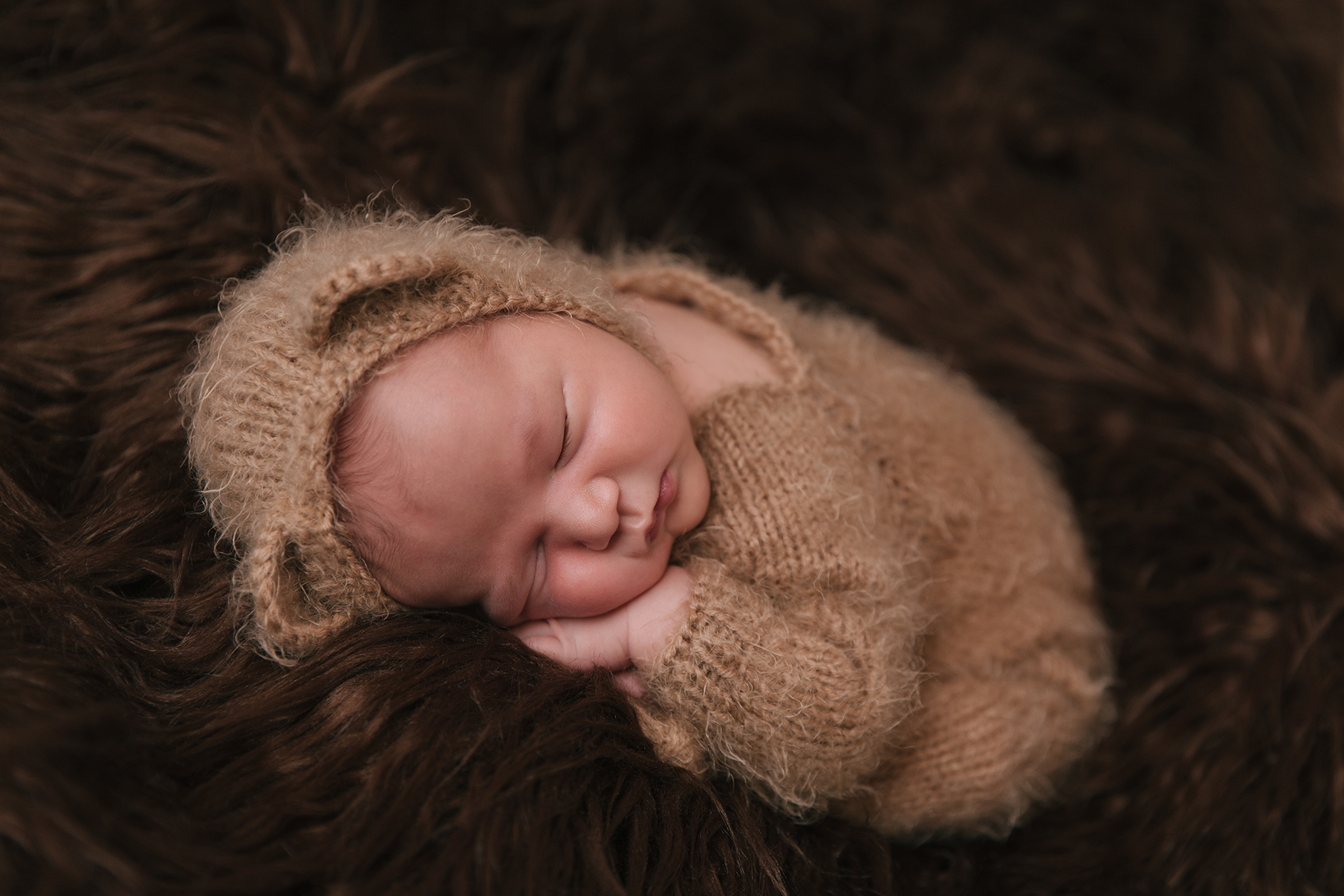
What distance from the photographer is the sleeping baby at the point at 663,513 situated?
96cm

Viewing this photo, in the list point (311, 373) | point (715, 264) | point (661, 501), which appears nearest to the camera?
point (311, 373)

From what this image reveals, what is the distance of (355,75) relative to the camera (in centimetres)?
135

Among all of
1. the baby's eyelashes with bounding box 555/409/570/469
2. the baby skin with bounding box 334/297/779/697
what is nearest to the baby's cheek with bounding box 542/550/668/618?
the baby skin with bounding box 334/297/779/697

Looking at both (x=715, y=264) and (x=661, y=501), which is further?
(x=715, y=264)

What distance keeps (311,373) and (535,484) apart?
248mm

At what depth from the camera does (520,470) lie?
98 centimetres

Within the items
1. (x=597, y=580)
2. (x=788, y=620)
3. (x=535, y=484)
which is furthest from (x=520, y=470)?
(x=788, y=620)

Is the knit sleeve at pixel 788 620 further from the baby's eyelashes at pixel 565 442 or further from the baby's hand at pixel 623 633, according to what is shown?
the baby's eyelashes at pixel 565 442

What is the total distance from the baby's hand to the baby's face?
2 centimetres

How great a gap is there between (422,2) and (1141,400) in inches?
51.0

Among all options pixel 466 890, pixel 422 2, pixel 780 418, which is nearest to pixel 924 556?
pixel 780 418

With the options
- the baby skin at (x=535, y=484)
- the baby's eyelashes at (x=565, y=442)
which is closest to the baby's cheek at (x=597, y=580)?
the baby skin at (x=535, y=484)

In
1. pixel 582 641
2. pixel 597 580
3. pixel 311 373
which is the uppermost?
pixel 311 373

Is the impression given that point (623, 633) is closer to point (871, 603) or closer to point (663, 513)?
point (663, 513)
